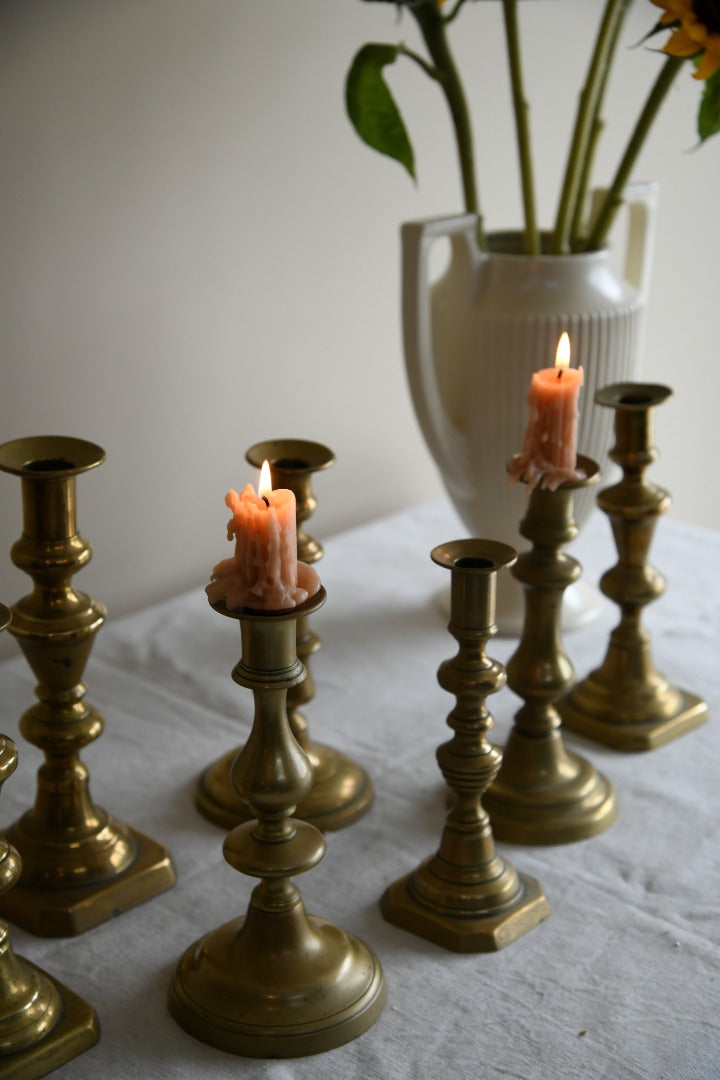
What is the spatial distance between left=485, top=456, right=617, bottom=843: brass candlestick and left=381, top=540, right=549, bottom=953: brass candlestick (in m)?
0.07

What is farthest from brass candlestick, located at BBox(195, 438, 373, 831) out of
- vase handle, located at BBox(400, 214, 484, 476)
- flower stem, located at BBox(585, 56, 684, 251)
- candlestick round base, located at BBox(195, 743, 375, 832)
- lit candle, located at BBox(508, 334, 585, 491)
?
flower stem, located at BBox(585, 56, 684, 251)

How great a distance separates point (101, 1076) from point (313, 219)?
2.75ft

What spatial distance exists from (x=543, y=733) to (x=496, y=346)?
0.33m

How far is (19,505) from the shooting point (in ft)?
3.39

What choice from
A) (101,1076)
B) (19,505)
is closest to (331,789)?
(101,1076)

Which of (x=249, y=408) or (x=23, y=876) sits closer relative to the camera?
(x=23, y=876)

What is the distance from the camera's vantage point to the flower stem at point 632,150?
94 centimetres

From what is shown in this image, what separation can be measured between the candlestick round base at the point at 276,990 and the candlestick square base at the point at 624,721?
31 cm

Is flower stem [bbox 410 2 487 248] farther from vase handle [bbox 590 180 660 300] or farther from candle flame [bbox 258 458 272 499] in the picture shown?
candle flame [bbox 258 458 272 499]

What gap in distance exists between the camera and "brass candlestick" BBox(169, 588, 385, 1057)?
0.58 meters

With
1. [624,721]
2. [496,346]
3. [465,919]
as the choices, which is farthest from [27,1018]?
[496,346]

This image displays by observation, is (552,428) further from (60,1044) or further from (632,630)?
(60,1044)

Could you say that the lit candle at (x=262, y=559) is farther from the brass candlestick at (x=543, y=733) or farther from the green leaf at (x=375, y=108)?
the green leaf at (x=375, y=108)

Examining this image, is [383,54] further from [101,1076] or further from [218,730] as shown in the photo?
[101,1076]
